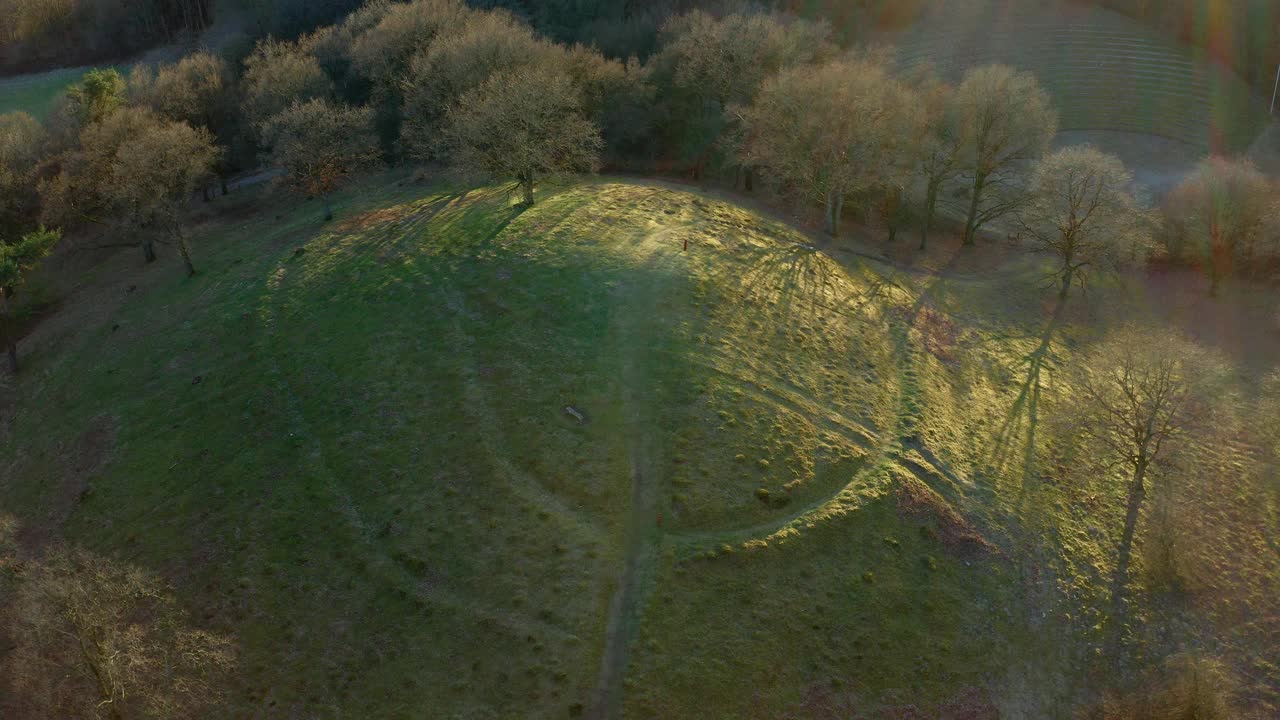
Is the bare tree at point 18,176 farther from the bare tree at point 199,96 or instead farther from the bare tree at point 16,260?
the bare tree at point 199,96

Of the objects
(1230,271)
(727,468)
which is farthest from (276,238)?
(1230,271)

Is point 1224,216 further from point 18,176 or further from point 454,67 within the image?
point 18,176

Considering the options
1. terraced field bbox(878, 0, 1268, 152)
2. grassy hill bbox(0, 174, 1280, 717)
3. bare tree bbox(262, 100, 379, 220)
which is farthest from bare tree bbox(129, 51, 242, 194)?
terraced field bbox(878, 0, 1268, 152)

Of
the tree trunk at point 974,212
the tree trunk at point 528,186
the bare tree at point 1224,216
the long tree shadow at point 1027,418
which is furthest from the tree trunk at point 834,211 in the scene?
the bare tree at point 1224,216

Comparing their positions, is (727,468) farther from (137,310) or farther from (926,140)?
(137,310)

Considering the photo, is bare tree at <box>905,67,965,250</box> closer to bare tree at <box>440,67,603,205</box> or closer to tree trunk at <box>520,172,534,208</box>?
bare tree at <box>440,67,603,205</box>
